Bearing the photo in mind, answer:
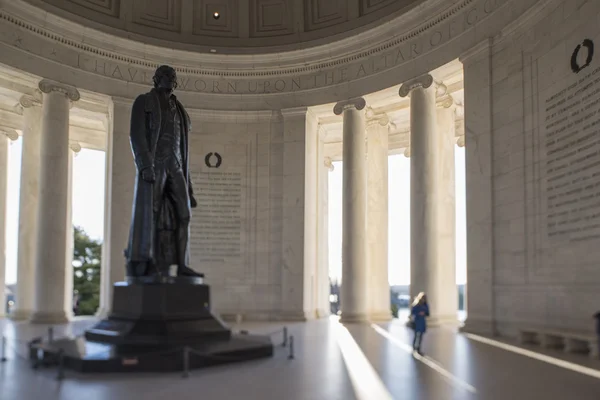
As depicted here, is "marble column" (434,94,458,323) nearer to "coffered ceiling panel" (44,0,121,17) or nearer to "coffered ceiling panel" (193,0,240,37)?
"coffered ceiling panel" (193,0,240,37)

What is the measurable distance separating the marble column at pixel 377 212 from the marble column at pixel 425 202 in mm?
5540

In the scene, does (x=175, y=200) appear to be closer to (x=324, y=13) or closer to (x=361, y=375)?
(x=361, y=375)

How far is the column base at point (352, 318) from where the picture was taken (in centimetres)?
3112

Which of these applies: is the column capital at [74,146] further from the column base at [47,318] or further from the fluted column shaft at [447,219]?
the fluted column shaft at [447,219]

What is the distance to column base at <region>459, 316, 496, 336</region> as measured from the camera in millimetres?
23688

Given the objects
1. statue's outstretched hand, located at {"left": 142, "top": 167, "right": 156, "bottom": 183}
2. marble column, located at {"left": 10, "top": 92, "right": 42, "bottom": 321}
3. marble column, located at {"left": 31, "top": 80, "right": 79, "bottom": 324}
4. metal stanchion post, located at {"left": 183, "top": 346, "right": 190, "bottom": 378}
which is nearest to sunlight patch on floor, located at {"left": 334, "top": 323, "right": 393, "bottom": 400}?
metal stanchion post, located at {"left": 183, "top": 346, "right": 190, "bottom": 378}

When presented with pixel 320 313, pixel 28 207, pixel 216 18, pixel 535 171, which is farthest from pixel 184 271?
pixel 216 18

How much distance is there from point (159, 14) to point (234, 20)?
4472 millimetres

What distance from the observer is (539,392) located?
471 inches

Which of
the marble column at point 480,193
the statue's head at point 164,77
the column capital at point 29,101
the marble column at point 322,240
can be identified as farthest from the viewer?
the marble column at point 322,240

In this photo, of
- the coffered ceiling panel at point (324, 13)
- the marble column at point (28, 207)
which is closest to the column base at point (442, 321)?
the coffered ceiling panel at point (324, 13)

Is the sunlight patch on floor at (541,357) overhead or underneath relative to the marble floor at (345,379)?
underneath

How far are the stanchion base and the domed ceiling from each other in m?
21.4

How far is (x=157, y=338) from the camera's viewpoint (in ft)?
49.2
